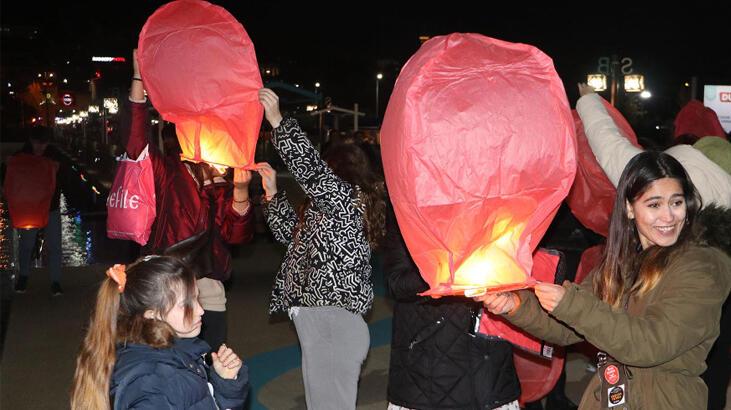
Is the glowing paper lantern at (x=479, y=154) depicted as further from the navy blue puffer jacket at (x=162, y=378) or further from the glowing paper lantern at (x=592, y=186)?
the glowing paper lantern at (x=592, y=186)

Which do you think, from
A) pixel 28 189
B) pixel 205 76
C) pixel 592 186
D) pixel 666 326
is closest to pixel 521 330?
pixel 666 326

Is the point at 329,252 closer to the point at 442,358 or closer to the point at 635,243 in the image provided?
the point at 442,358

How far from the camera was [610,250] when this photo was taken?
118 inches

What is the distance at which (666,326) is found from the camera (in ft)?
8.61

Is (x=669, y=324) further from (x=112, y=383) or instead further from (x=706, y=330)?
(x=112, y=383)

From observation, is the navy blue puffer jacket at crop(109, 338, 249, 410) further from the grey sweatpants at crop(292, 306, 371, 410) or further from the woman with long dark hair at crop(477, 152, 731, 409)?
the grey sweatpants at crop(292, 306, 371, 410)

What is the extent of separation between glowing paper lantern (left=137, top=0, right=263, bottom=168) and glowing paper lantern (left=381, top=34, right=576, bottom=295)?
1.46 meters

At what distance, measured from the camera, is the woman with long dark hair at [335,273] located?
4.46 metres

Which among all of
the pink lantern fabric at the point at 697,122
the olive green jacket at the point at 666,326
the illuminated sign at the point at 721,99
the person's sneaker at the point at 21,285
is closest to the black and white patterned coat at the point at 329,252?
the olive green jacket at the point at 666,326

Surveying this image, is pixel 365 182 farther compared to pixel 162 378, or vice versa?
pixel 365 182

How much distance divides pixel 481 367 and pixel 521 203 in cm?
122

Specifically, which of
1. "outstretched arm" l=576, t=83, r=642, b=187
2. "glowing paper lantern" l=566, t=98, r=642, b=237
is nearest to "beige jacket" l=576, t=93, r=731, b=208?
"outstretched arm" l=576, t=83, r=642, b=187

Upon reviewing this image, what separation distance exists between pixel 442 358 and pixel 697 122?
4.75 metres

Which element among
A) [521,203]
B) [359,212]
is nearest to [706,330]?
[521,203]
